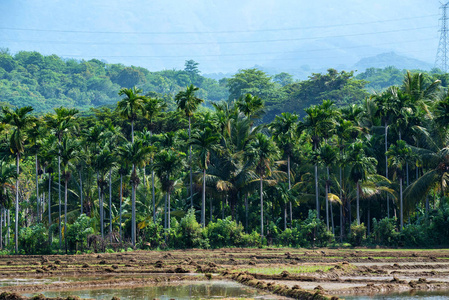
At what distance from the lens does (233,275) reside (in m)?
44.2

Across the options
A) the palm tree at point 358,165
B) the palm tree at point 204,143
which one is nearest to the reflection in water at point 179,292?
the palm tree at point 204,143

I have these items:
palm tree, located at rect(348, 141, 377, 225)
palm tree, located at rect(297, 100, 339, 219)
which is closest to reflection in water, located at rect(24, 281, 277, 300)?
palm tree, located at rect(348, 141, 377, 225)

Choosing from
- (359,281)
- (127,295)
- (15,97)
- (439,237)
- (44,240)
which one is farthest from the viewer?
(15,97)

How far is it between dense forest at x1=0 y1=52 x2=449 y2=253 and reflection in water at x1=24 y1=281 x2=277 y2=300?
74.4 feet

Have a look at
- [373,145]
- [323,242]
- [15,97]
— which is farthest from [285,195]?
[15,97]

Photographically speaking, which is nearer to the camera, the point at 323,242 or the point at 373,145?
the point at 323,242

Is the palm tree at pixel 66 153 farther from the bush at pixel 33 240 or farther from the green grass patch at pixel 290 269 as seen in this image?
the green grass patch at pixel 290 269

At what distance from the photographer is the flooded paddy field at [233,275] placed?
122ft

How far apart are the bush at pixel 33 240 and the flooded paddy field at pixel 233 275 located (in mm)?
3565

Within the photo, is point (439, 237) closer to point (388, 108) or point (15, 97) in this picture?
point (388, 108)

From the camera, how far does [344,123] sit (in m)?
71.7

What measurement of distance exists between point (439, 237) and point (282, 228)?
18.7 metres

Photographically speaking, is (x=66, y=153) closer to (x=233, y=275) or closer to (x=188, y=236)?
(x=188, y=236)

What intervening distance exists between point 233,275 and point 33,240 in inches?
995
